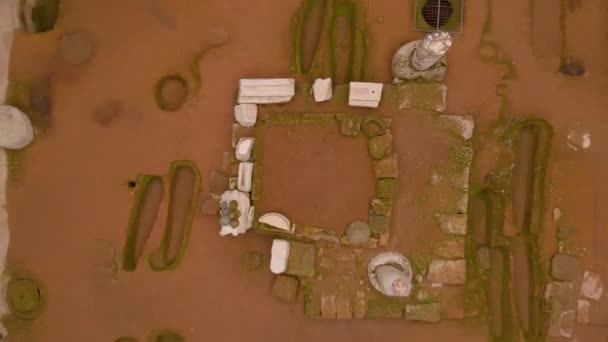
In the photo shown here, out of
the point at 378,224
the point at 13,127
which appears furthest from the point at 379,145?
the point at 13,127

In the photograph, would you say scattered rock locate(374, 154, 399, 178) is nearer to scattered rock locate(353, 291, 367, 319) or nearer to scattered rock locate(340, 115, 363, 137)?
scattered rock locate(340, 115, 363, 137)

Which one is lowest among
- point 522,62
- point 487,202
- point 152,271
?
point 152,271

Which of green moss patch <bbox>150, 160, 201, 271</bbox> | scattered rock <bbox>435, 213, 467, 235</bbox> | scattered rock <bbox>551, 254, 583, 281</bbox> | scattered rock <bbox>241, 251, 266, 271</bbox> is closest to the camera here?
scattered rock <bbox>435, 213, 467, 235</bbox>

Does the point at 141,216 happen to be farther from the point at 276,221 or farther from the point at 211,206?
the point at 276,221

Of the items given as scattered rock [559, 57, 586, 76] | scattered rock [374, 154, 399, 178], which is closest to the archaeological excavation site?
scattered rock [559, 57, 586, 76]

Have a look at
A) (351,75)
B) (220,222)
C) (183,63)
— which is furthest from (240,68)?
(220,222)

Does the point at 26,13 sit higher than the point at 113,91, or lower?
higher

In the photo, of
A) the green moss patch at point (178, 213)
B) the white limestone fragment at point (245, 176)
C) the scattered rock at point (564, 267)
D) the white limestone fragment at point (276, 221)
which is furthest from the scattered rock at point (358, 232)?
the scattered rock at point (564, 267)

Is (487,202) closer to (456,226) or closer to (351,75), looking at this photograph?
(456,226)
